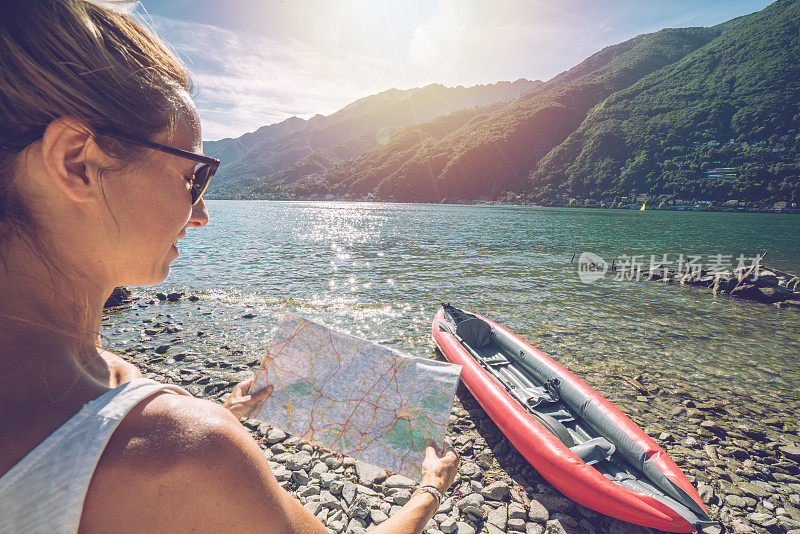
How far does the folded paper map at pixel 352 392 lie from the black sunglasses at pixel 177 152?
1.68 meters

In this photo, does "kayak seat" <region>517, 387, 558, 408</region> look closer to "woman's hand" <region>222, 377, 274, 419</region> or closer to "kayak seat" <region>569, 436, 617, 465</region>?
"kayak seat" <region>569, 436, 617, 465</region>

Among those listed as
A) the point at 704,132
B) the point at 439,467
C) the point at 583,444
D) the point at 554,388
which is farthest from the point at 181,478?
the point at 704,132

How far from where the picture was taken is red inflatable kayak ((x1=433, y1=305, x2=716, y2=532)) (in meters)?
4.57

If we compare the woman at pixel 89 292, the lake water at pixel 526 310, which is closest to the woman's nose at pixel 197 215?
the woman at pixel 89 292

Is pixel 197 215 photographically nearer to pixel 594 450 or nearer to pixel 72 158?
pixel 72 158

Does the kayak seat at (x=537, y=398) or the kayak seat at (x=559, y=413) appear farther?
the kayak seat at (x=537, y=398)

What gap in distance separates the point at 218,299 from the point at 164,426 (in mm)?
16340

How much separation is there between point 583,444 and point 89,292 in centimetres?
673

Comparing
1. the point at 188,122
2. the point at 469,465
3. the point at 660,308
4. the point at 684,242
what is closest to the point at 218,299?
the point at 469,465

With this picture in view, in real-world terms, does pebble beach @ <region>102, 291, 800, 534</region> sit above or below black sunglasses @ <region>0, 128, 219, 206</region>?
below

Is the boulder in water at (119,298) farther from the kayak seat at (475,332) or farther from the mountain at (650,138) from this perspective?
the mountain at (650,138)

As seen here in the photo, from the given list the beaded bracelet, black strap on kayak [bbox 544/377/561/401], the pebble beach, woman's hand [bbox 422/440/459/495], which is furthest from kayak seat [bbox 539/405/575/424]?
the beaded bracelet

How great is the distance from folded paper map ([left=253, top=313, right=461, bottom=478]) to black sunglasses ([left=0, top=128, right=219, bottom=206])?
66.2 inches

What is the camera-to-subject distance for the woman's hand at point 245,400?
8.82ft
